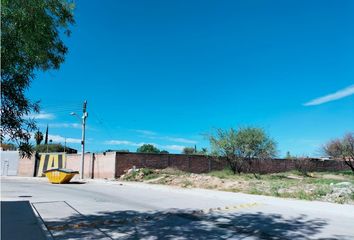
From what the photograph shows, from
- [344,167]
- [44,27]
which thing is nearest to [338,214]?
[44,27]

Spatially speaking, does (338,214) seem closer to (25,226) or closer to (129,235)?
(129,235)

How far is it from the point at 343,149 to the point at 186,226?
Result: 36442 millimetres

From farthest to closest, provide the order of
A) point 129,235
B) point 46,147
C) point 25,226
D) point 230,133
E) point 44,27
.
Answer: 1. point 46,147
2. point 230,133
3. point 129,235
4. point 25,226
5. point 44,27

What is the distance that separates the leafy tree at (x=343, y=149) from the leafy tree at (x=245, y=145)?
12.7 m

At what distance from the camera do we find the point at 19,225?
7160mm

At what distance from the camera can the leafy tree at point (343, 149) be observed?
41156 mm

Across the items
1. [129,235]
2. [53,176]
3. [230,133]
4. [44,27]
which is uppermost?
[230,133]

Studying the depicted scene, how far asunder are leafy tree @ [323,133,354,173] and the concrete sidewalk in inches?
1516

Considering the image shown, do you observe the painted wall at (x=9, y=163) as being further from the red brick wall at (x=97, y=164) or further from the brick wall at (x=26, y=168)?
the red brick wall at (x=97, y=164)

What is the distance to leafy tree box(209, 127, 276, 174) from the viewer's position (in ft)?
108

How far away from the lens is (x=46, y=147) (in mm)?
77312

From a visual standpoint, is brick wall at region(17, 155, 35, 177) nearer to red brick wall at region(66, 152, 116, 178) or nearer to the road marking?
red brick wall at region(66, 152, 116, 178)

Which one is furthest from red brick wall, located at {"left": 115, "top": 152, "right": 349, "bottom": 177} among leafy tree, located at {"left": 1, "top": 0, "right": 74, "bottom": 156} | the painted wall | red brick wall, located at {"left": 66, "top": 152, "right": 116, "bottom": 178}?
leafy tree, located at {"left": 1, "top": 0, "right": 74, "bottom": 156}

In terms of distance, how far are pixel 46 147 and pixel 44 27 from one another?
7575cm
